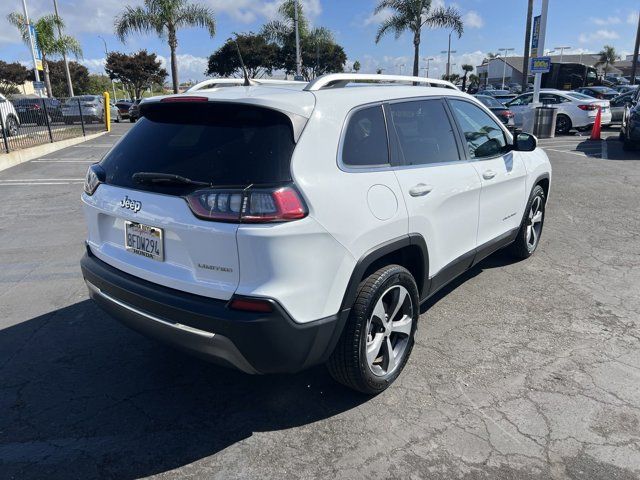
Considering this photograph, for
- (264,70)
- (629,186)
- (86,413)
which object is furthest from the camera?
(264,70)

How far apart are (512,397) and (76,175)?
35.0 feet

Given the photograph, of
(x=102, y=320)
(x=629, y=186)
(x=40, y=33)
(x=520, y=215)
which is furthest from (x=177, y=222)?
(x=40, y=33)

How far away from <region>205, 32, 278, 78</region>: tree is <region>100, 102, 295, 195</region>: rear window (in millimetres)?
49325

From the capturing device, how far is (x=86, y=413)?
288 cm

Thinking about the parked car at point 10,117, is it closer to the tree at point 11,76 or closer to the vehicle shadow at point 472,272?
the vehicle shadow at point 472,272

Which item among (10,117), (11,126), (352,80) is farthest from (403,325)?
(10,117)

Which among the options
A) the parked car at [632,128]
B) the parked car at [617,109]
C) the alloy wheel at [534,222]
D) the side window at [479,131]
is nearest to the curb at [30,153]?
the side window at [479,131]

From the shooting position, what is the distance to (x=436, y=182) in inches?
129

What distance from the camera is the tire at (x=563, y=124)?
18344mm

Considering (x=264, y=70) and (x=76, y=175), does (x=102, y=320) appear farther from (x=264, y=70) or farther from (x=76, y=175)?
(x=264, y=70)

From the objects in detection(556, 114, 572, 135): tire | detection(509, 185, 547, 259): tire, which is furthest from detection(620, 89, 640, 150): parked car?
detection(509, 185, 547, 259): tire

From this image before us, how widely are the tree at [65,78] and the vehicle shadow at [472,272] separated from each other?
201 ft

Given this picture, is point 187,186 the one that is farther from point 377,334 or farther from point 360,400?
point 360,400

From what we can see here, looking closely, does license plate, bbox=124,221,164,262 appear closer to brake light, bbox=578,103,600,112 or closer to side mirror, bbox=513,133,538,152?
side mirror, bbox=513,133,538,152
